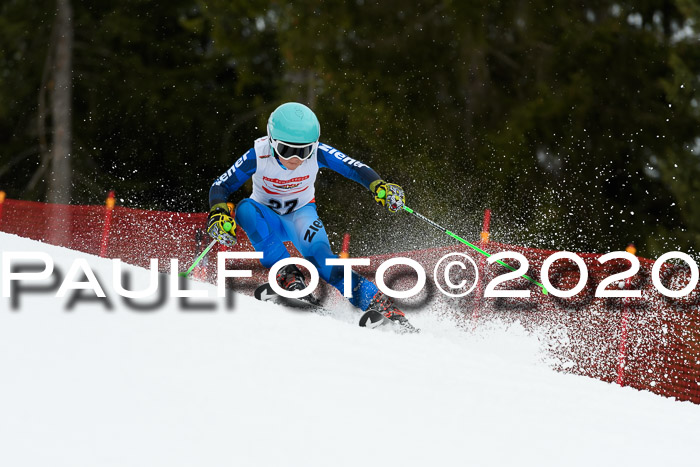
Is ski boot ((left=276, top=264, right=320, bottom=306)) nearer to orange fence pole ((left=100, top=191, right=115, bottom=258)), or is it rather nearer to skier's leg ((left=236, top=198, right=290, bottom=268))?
skier's leg ((left=236, top=198, right=290, bottom=268))

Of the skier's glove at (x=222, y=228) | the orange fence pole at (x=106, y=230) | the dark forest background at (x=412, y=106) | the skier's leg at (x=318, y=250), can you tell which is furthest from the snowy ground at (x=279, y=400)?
the dark forest background at (x=412, y=106)

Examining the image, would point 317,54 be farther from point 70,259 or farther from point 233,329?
point 233,329

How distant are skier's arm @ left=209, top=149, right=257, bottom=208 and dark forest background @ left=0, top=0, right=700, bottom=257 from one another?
7.73 m

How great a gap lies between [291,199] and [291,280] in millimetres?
564

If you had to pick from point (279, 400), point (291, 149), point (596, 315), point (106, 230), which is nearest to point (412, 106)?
point (106, 230)

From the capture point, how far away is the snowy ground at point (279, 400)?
3.03 meters

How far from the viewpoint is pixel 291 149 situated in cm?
568

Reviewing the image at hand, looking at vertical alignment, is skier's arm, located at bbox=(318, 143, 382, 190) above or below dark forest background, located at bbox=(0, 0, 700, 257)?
below

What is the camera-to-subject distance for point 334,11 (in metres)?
17.5

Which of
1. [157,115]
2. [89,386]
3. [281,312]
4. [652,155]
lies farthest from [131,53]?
[89,386]

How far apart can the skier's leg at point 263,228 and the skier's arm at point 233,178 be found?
0.48 feet

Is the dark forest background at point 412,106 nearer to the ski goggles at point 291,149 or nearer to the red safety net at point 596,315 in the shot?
the red safety net at point 596,315

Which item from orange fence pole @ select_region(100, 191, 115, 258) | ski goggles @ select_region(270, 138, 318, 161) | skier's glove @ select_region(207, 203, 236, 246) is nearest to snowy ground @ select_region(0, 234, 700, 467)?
skier's glove @ select_region(207, 203, 236, 246)

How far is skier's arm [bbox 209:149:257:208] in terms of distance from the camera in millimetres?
5945
